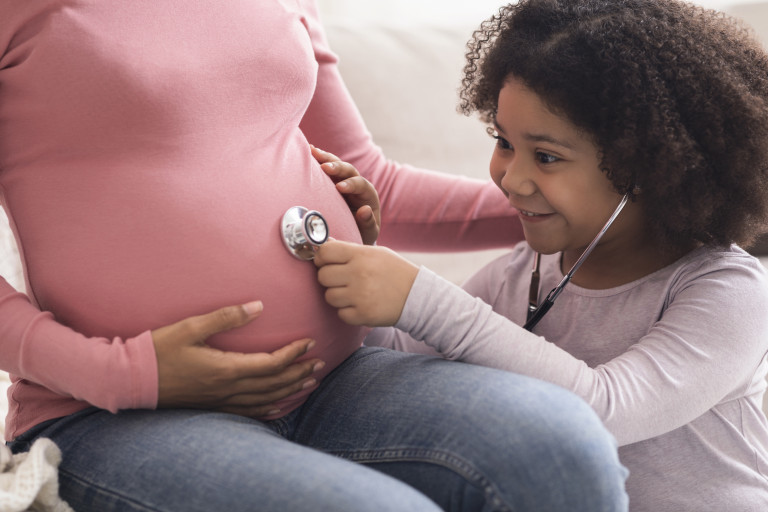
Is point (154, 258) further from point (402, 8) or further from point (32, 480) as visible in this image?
point (402, 8)

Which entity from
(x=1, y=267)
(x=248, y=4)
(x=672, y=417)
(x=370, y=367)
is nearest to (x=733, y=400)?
(x=672, y=417)

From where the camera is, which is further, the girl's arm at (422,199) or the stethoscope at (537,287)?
the girl's arm at (422,199)

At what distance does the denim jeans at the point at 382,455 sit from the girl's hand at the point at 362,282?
0.27 ft

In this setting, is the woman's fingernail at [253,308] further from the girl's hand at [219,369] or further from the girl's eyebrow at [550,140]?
the girl's eyebrow at [550,140]

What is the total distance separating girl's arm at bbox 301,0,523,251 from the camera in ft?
4.12

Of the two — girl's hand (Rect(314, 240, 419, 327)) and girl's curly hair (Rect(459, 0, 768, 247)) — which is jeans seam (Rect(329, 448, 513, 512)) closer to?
girl's hand (Rect(314, 240, 419, 327))

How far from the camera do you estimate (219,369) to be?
2.70 ft

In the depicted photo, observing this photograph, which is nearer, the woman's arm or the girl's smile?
the woman's arm

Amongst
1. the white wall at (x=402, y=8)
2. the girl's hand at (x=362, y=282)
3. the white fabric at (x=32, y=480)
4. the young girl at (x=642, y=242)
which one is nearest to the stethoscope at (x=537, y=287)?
the young girl at (x=642, y=242)

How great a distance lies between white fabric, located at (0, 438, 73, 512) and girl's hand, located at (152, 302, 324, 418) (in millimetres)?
122

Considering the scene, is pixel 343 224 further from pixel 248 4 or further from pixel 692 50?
pixel 692 50

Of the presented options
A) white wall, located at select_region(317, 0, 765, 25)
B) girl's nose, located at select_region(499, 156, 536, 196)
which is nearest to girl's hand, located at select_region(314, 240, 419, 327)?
girl's nose, located at select_region(499, 156, 536, 196)

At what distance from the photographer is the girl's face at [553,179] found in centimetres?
100

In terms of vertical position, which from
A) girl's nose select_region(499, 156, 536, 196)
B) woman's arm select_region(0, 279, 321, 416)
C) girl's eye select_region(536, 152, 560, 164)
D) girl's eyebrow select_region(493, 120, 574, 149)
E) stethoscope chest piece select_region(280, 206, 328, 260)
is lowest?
woman's arm select_region(0, 279, 321, 416)
